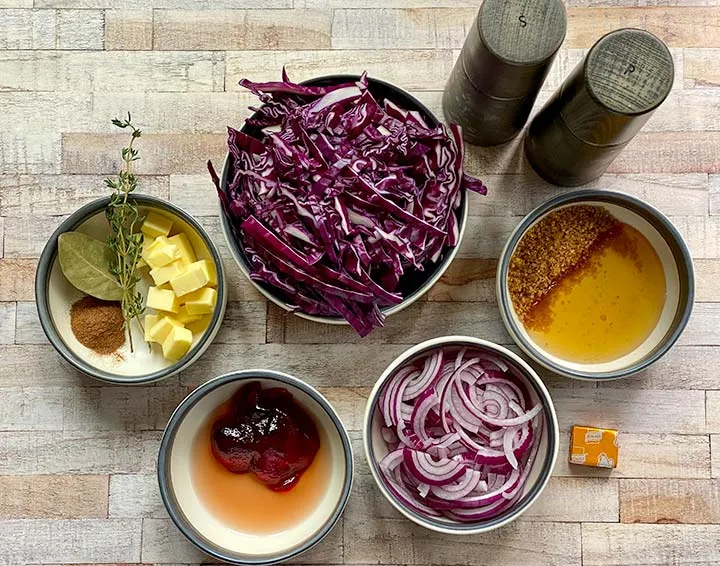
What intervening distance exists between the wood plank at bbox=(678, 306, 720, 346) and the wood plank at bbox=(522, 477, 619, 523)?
0.38 metres

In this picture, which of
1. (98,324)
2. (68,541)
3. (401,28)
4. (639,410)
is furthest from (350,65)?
(68,541)

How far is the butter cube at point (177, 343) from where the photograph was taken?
65.2 inches

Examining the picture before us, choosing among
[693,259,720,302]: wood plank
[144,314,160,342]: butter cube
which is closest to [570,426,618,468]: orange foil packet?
[693,259,720,302]: wood plank

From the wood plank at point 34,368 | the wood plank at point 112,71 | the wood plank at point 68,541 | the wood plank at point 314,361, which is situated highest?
the wood plank at point 112,71

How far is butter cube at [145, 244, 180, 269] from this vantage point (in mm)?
1649

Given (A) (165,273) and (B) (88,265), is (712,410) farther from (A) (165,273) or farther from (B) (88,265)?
(B) (88,265)

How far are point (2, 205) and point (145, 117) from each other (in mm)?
391

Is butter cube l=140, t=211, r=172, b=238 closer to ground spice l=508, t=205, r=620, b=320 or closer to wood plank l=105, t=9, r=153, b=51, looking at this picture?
wood plank l=105, t=9, r=153, b=51

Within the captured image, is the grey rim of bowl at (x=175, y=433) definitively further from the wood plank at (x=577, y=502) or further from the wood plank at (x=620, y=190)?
the wood plank at (x=620, y=190)

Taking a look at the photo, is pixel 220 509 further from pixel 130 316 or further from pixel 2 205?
pixel 2 205

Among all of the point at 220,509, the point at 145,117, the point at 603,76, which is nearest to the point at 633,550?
the point at 220,509

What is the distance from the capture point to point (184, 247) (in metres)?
1.71

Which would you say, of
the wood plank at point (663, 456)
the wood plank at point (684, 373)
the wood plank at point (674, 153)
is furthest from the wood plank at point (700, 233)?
the wood plank at point (663, 456)

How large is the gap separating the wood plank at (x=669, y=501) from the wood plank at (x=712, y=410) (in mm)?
126
